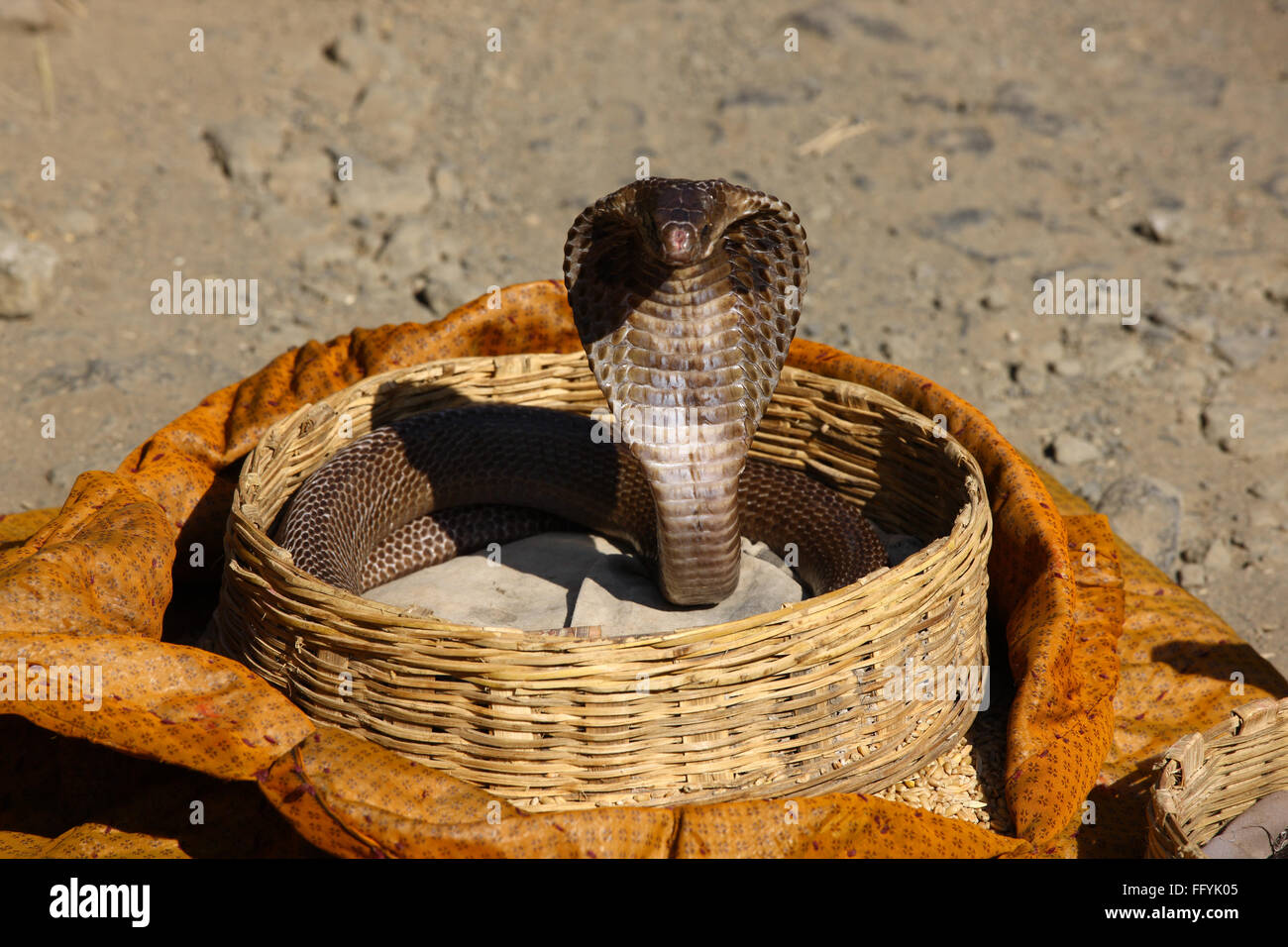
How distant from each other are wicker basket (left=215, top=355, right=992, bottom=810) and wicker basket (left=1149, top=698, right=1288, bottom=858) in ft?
1.55

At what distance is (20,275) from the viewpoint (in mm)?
4793

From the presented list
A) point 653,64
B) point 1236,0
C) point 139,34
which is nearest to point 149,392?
point 139,34

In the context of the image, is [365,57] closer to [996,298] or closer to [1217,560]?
[996,298]

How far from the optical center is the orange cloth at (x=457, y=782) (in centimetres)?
215

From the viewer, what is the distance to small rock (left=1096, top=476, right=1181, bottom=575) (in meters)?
3.80

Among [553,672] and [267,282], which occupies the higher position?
[267,282]

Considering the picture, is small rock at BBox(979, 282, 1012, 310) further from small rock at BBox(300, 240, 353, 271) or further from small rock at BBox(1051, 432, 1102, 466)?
small rock at BBox(300, 240, 353, 271)

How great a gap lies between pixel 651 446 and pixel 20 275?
3.45 meters

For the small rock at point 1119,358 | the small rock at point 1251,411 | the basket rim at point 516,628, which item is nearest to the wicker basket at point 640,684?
the basket rim at point 516,628

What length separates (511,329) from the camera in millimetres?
3627

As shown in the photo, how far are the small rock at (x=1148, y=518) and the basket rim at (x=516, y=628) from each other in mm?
1126

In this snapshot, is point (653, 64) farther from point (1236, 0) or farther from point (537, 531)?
point (537, 531)

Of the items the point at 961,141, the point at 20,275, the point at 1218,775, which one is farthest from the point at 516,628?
the point at 961,141

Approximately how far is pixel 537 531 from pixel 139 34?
458 centimetres
